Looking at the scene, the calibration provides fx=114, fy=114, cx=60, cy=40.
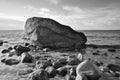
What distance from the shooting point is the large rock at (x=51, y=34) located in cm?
1862

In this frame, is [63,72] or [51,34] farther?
[51,34]

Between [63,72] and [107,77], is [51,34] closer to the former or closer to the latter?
[63,72]

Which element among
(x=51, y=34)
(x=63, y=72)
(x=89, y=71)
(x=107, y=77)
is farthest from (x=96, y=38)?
(x=89, y=71)

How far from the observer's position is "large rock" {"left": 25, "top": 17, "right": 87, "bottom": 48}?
18.6 m

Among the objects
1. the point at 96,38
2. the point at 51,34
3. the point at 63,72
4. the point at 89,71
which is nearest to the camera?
the point at 89,71

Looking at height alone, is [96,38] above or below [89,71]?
below

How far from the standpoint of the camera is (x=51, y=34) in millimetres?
18938

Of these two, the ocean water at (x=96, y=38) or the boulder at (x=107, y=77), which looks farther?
the ocean water at (x=96, y=38)

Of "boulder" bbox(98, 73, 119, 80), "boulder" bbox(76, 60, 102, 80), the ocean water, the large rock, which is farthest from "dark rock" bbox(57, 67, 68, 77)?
the ocean water

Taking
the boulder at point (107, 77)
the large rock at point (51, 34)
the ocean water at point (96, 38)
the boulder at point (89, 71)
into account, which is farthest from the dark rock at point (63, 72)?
the ocean water at point (96, 38)

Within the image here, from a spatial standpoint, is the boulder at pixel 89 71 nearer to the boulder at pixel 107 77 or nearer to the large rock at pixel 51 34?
the boulder at pixel 107 77

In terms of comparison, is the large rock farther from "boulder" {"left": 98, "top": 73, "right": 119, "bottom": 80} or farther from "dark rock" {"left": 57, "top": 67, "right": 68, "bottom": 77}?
"boulder" {"left": 98, "top": 73, "right": 119, "bottom": 80}

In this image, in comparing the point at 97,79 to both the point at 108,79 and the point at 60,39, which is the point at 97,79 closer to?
the point at 108,79

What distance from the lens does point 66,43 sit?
19.2 m
